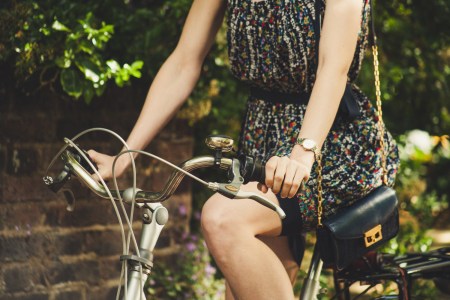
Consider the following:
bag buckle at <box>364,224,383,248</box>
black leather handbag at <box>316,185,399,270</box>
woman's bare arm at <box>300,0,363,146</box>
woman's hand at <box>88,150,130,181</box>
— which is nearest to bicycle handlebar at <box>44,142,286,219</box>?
woman's hand at <box>88,150,130,181</box>

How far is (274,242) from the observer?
2705mm

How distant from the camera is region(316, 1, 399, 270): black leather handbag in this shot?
8.06 feet

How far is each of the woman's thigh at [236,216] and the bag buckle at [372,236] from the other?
1.18 ft

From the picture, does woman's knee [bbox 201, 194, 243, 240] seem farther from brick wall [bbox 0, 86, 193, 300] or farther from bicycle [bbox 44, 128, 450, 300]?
brick wall [bbox 0, 86, 193, 300]

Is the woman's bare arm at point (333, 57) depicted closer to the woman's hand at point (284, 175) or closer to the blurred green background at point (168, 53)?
the woman's hand at point (284, 175)

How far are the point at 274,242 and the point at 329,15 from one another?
0.78 meters

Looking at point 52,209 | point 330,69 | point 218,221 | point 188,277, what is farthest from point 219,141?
point 188,277

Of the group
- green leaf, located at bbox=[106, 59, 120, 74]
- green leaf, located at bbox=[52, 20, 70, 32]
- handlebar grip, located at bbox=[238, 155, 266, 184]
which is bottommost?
handlebar grip, located at bbox=[238, 155, 266, 184]

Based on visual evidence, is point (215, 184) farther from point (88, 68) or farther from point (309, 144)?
point (88, 68)

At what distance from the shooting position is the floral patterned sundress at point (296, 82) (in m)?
2.58

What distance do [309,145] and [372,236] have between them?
48 cm

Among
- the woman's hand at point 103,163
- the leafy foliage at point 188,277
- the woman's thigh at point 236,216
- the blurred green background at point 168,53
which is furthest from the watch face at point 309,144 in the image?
the leafy foliage at point 188,277

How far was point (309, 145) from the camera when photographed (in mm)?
2240

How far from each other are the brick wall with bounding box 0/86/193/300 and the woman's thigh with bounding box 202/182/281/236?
5.64ft
